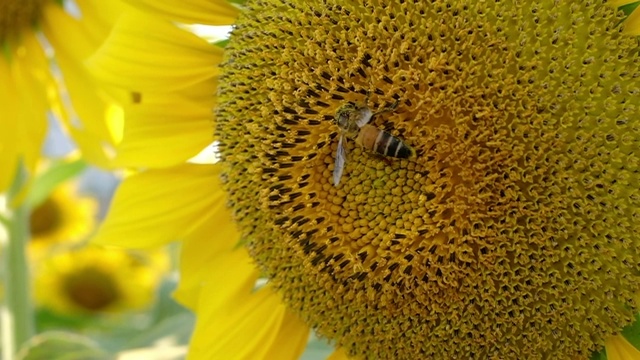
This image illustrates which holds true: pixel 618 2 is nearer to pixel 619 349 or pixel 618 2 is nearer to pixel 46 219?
pixel 619 349

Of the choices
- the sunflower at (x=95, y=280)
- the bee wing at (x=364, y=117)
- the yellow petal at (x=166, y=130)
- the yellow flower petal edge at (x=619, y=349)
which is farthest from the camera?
the sunflower at (x=95, y=280)

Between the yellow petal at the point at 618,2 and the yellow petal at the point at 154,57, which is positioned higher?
the yellow petal at the point at 618,2

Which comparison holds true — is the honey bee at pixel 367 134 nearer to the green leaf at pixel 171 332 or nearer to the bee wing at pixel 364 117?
the bee wing at pixel 364 117

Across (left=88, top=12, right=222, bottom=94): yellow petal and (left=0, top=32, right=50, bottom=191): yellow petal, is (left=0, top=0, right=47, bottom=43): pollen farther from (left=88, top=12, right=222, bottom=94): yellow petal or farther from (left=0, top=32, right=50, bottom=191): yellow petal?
(left=88, top=12, right=222, bottom=94): yellow petal

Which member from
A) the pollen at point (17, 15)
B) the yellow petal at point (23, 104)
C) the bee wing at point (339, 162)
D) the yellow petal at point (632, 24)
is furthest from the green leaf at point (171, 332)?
the yellow petal at point (632, 24)

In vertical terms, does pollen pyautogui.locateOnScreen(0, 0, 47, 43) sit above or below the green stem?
above

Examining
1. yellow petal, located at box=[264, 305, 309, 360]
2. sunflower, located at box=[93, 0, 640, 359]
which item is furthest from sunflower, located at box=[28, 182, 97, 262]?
sunflower, located at box=[93, 0, 640, 359]
